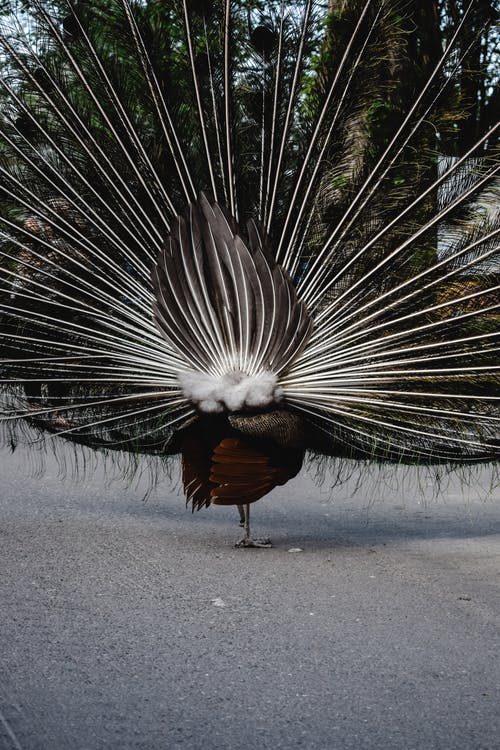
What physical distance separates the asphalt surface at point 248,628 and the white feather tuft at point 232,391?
2.61 feet

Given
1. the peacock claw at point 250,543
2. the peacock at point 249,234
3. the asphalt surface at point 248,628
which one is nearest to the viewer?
the asphalt surface at point 248,628

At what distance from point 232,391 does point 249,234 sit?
2.51 ft

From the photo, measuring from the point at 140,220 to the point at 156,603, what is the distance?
6.79 feet

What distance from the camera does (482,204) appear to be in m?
5.04

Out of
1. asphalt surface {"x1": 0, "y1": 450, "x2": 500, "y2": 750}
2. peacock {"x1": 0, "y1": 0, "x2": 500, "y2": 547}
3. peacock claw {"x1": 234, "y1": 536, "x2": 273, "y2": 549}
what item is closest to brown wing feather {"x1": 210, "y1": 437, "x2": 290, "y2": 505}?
peacock {"x1": 0, "y1": 0, "x2": 500, "y2": 547}

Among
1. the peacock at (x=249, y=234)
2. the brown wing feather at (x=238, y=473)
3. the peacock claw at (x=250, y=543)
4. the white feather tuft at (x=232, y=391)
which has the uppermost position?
the peacock at (x=249, y=234)

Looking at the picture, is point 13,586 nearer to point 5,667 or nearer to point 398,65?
point 5,667

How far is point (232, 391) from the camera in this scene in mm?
4805

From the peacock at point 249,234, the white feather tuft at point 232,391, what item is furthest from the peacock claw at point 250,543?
the white feather tuft at point 232,391

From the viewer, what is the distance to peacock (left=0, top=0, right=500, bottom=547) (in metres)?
4.92

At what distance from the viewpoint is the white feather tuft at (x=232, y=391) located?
477 cm

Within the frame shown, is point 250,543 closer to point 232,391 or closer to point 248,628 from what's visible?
point 232,391

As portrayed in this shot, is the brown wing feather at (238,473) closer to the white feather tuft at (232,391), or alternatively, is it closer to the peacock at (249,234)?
the peacock at (249,234)

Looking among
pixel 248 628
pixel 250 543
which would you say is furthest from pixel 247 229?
pixel 248 628
